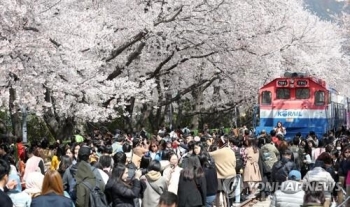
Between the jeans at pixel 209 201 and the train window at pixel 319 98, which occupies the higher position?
the train window at pixel 319 98

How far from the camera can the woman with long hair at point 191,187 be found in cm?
1064

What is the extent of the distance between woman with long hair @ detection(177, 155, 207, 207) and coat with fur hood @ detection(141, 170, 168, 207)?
0.59m

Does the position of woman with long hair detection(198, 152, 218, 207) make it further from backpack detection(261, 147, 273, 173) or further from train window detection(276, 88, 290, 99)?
train window detection(276, 88, 290, 99)

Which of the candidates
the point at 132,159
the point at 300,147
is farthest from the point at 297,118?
the point at 132,159

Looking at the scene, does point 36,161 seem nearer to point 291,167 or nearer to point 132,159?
point 132,159

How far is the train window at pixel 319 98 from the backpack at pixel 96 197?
1813cm

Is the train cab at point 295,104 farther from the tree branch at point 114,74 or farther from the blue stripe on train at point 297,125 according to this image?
the tree branch at point 114,74

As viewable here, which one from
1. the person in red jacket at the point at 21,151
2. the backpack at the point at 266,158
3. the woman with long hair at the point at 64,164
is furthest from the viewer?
the backpack at the point at 266,158

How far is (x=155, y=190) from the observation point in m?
10.1

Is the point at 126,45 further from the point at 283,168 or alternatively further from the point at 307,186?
the point at 307,186

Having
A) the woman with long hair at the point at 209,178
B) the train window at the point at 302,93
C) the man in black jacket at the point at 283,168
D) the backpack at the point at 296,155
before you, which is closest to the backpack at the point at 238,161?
the man in black jacket at the point at 283,168

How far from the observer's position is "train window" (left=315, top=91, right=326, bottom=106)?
85.6 ft

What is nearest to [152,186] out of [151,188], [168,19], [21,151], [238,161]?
[151,188]

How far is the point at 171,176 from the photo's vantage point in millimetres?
11039
